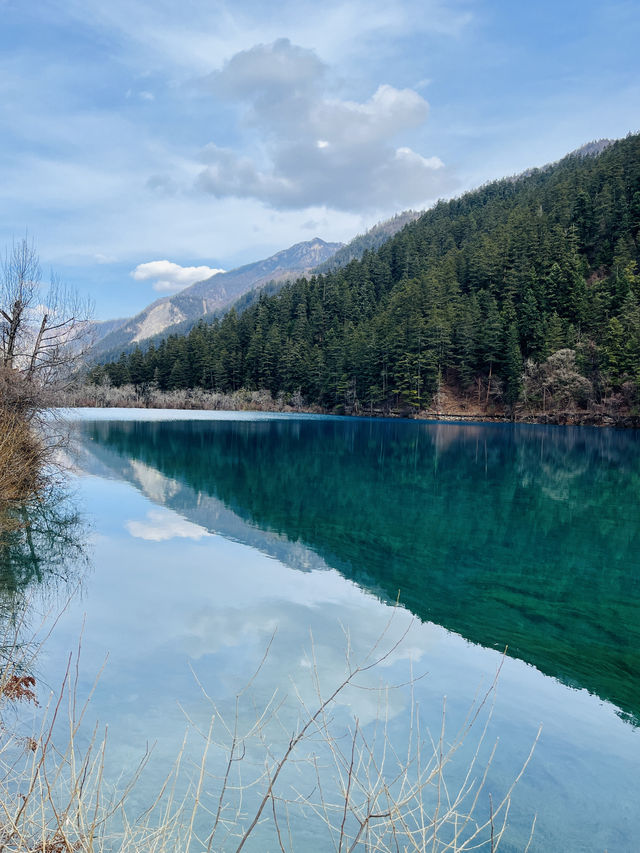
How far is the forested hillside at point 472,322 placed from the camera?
7488 centimetres

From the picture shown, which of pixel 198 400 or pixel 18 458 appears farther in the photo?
pixel 198 400

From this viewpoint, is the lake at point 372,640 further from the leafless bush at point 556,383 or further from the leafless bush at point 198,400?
the leafless bush at point 198,400

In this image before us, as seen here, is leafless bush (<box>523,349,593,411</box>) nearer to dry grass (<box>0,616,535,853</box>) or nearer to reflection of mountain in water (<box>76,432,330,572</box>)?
reflection of mountain in water (<box>76,432,330,572</box>)

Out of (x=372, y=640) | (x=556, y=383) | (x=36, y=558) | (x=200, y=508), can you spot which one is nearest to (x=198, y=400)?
(x=556, y=383)

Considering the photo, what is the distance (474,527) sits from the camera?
16.4 m

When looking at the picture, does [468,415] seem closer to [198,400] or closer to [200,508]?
[198,400]

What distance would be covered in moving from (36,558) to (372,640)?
7.90 metres

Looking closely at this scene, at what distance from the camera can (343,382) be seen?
9700 cm

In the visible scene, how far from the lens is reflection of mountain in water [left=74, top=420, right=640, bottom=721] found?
8.94 metres

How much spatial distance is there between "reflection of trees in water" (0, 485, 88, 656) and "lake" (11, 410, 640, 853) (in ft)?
1.64

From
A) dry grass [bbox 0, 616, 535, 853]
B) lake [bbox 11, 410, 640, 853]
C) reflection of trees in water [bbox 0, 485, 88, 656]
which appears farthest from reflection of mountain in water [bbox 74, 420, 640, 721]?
reflection of trees in water [bbox 0, 485, 88, 656]

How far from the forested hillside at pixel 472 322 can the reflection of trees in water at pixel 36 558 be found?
217 feet

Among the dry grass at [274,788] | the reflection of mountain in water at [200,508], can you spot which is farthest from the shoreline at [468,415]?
the dry grass at [274,788]

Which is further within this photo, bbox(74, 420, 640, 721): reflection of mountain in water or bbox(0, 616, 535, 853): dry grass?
bbox(74, 420, 640, 721): reflection of mountain in water
